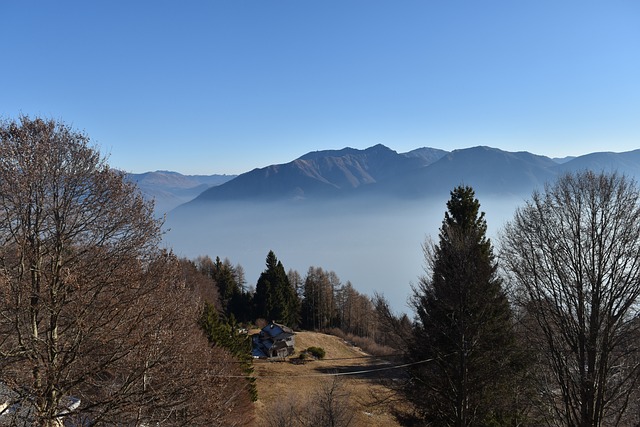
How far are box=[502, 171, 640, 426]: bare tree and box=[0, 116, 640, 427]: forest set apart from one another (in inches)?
1.5

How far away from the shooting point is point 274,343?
48.8 metres

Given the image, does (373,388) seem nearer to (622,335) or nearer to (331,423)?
(331,423)

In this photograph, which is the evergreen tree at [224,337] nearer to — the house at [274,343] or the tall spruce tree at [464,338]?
the tall spruce tree at [464,338]

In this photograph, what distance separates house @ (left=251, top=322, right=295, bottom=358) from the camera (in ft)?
158

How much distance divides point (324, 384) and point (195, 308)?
14.5 meters

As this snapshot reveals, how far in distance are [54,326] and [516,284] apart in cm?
1225

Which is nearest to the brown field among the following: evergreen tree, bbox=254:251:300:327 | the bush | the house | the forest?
the bush

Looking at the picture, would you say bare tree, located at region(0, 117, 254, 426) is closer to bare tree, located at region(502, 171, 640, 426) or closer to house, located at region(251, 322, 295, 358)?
bare tree, located at region(502, 171, 640, 426)

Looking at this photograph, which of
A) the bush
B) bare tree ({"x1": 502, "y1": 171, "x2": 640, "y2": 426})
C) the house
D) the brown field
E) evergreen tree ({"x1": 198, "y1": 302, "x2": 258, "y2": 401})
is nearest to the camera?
bare tree ({"x1": 502, "y1": 171, "x2": 640, "y2": 426})

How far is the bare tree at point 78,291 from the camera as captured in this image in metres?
7.71

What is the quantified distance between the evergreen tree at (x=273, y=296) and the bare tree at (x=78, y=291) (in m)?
56.7

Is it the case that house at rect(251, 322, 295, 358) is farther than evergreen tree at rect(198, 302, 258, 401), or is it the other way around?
house at rect(251, 322, 295, 358)

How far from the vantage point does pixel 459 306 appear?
13.4 m

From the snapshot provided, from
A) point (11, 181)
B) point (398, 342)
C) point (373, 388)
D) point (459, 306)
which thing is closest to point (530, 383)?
point (459, 306)
